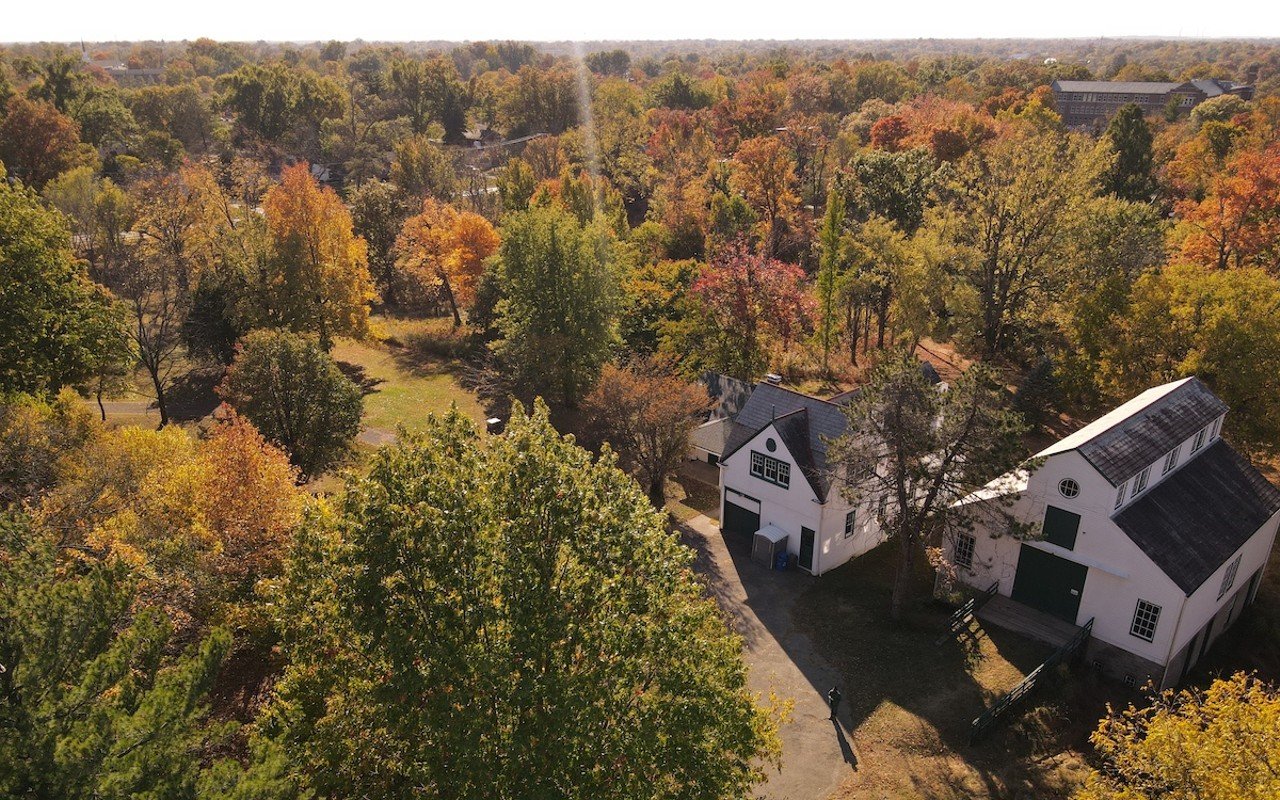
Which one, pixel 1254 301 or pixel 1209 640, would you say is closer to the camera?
pixel 1209 640

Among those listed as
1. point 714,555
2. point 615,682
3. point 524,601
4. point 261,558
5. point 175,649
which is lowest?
point 714,555

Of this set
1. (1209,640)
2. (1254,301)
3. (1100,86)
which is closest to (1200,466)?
(1209,640)

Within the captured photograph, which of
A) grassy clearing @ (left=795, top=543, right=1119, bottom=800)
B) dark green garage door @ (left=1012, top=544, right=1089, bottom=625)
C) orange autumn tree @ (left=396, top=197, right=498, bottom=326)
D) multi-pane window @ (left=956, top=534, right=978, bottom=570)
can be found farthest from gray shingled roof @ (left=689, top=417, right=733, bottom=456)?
orange autumn tree @ (left=396, top=197, right=498, bottom=326)

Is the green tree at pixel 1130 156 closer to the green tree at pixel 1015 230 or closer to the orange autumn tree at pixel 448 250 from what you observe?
the green tree at pixel 1015 230

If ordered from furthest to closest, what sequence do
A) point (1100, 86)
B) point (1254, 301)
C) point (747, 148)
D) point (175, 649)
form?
1. point (1100, 86)
2. point (747, 148)
3. point (1254, 301)
4. point (175, 649)

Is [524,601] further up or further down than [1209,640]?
further up

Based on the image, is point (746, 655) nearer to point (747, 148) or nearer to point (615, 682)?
point (615, 682)

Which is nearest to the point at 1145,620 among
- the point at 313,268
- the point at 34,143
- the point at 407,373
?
the point at 407,373

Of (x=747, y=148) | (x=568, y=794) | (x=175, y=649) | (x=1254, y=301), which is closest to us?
(x=568, y=794)
